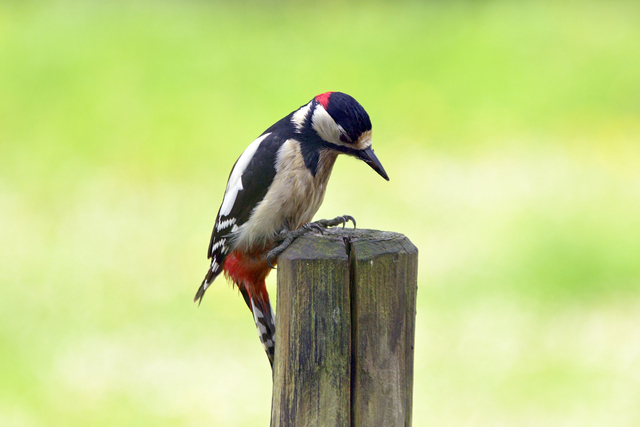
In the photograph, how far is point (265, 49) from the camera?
10344 mm

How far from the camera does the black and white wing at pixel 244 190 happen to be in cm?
292

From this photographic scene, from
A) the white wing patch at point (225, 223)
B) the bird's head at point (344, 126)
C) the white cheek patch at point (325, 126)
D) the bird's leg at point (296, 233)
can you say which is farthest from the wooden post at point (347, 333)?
the white wing patch at point (225, 223)

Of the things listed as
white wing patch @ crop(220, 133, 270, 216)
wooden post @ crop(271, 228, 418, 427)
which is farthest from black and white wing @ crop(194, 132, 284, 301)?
wooden post @ crop(271, 228, 418, 427)

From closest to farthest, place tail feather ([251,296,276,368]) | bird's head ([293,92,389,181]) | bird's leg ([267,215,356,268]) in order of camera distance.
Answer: bird's leg ([267,215,356,268]) < bird's head ([293,92,389,181]) < tail feather ([251,296,276,368])

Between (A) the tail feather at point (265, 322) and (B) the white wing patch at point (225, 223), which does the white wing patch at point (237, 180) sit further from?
(A) the tail feather at point (265, 322)

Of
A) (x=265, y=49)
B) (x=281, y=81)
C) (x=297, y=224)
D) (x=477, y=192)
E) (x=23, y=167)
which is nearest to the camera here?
(x=297, y=224)

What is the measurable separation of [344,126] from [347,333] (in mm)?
1074

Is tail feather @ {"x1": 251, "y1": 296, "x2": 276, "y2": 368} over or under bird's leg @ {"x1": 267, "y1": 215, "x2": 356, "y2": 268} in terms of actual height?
under

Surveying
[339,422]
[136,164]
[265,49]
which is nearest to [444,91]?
[265,49]

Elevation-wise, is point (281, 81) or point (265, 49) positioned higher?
point (265, 49)

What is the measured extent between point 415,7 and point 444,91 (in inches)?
89.7

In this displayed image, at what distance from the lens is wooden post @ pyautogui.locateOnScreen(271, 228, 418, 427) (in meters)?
1.89

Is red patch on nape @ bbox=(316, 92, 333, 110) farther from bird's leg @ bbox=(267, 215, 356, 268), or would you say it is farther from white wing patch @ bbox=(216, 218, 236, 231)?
white wing patch @ bbox=(216, 218, 236, 231)

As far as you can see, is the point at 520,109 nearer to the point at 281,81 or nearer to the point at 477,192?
the point at 477,192
